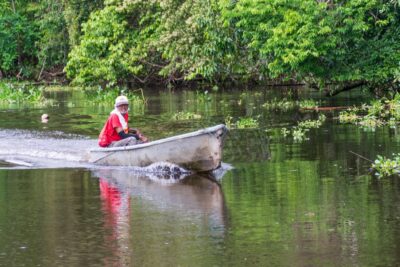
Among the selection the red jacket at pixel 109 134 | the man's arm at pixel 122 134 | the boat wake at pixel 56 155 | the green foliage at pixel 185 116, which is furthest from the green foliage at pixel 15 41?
the man's arm at pixel 122 134

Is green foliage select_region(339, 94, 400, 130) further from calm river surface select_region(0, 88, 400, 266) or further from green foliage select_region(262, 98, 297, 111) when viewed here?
green foliage select_region(262, 98, 297, 111)

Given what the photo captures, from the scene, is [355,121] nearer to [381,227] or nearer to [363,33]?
[363,33]

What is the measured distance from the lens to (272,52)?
28.4 meters

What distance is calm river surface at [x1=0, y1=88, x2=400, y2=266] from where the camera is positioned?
991cm

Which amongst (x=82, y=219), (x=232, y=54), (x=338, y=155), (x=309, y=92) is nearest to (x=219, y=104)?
(x=232, y=54)

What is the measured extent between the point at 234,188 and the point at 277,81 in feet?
92.4

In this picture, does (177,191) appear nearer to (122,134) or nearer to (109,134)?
(122,134)

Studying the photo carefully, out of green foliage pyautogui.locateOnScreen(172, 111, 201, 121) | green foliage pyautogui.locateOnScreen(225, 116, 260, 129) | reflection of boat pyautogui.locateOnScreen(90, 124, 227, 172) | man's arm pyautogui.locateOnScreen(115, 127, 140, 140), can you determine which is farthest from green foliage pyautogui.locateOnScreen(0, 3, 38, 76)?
reflection of boat pyautogui.locateOnScreen(90, 124, 227, 172)

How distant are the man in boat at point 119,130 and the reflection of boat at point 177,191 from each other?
681 mm

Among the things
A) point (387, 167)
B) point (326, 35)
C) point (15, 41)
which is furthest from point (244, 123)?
point (15, 41)

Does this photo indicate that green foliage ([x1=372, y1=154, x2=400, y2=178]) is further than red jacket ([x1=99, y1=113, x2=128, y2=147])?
No

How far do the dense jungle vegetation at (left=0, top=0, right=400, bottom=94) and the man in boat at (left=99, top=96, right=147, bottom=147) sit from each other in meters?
7.98

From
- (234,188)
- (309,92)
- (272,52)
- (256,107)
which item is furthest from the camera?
(309,92)

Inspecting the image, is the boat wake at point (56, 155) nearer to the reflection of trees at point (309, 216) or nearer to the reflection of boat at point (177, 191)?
the reflection of boat at point (177, 191)
